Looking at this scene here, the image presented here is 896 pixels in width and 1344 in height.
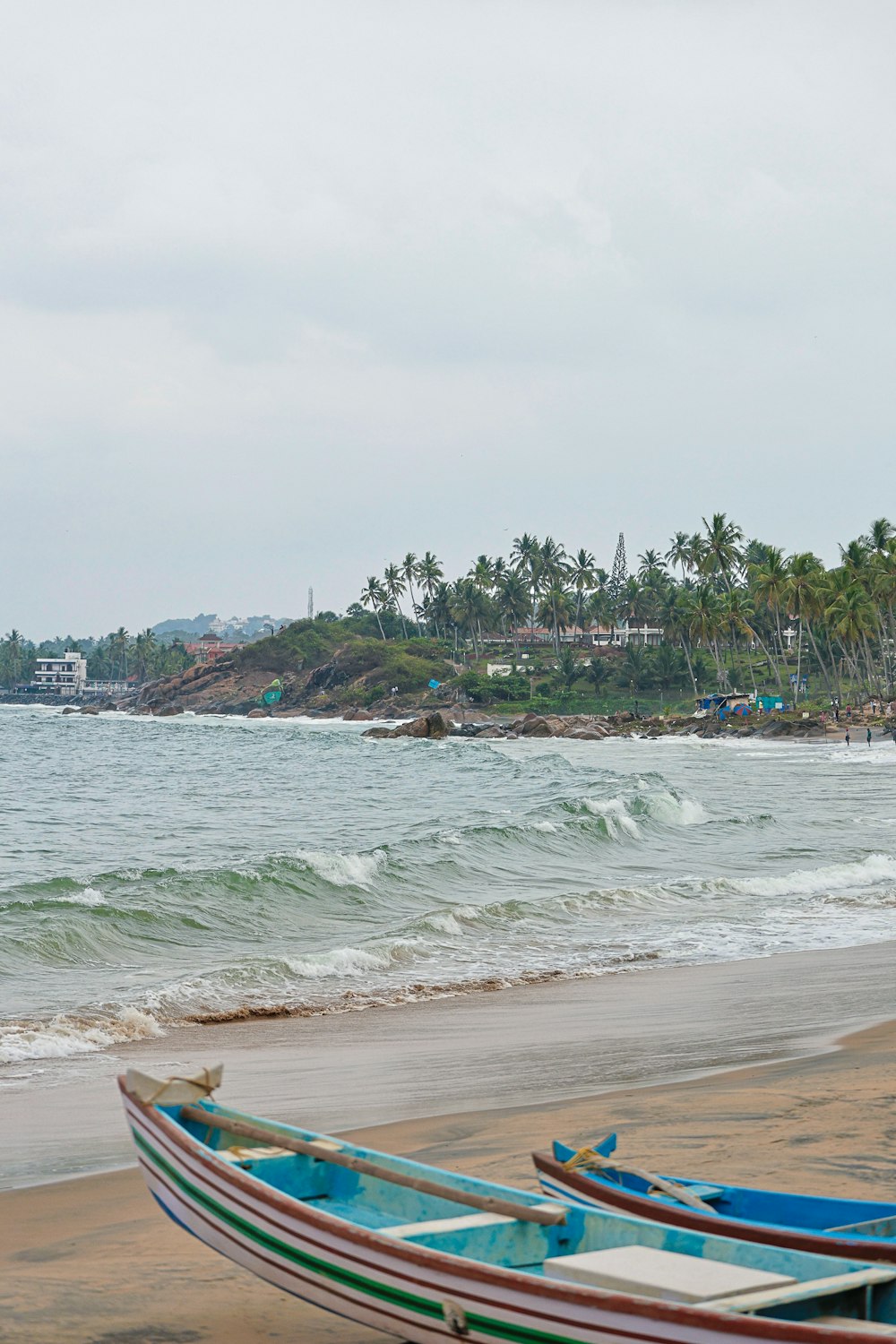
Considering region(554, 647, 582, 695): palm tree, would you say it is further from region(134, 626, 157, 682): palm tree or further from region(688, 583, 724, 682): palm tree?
region(134, 626, 157, 682): palm tree

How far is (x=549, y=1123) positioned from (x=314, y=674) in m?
132

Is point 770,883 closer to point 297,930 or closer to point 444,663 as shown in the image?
point 297,930

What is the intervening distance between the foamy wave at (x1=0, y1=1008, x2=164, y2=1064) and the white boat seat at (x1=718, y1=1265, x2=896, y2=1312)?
22.8ft

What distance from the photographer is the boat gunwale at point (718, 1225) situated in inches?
133

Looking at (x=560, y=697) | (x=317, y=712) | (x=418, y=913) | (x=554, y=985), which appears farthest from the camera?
(x=317, y=712)

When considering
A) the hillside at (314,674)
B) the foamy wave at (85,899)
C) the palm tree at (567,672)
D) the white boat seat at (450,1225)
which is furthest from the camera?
the hillside at (314,674)

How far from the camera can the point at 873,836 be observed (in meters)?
24.7

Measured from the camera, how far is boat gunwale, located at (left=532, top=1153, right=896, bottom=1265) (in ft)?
11.1

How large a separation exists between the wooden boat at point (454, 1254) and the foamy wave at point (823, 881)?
1468 centimetres

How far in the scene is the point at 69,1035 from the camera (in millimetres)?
9320

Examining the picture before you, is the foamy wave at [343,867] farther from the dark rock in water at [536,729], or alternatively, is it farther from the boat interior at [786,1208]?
the dark rock in water at [536,729]

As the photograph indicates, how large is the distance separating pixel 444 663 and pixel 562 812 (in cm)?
10085

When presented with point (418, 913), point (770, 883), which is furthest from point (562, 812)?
point (418, 913)

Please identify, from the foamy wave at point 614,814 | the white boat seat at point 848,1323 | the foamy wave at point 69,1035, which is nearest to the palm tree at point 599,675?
the foamy wave at point 614,814
